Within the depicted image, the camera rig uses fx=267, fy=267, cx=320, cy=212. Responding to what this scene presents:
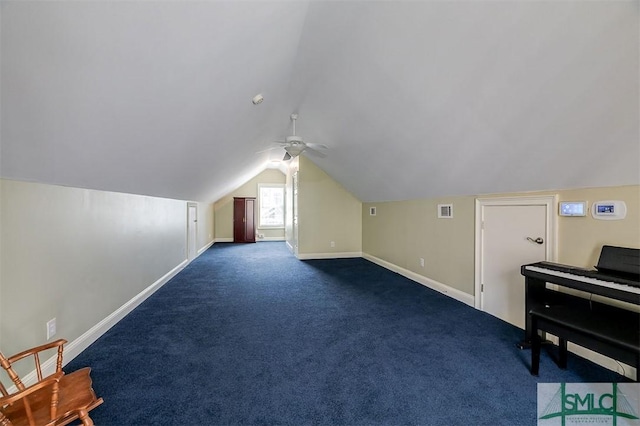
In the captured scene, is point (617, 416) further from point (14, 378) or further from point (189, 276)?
point (189, 276)

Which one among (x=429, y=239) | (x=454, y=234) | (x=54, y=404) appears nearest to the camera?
(x=54, y=404)

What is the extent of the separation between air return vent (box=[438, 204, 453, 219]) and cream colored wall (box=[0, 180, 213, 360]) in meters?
4.29

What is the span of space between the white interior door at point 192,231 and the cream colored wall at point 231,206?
3.13 metres

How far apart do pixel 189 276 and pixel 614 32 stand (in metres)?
5.88

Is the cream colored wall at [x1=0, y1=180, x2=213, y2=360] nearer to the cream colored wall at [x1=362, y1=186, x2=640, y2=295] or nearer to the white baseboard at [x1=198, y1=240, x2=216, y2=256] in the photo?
the white baseboard at [x1=198, y1=240, x2=216, y2=256]

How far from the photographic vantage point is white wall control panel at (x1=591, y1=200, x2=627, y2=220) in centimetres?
203

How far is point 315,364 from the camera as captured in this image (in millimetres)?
2197

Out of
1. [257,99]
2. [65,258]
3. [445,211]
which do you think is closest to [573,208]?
[445,211]

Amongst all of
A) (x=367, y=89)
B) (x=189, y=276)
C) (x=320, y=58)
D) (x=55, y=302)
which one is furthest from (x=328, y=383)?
(x=189, y=276)

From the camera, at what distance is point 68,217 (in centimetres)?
226

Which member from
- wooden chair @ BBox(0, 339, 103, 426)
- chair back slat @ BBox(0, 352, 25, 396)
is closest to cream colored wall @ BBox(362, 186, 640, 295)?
wooden chair @ BBox(0, 339, 103, 426)

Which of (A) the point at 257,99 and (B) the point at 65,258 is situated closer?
(B) the point at 65,258

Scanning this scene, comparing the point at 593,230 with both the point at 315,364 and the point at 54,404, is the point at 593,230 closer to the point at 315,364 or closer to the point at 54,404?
the point at 315,364

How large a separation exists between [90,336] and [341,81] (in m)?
3.66
